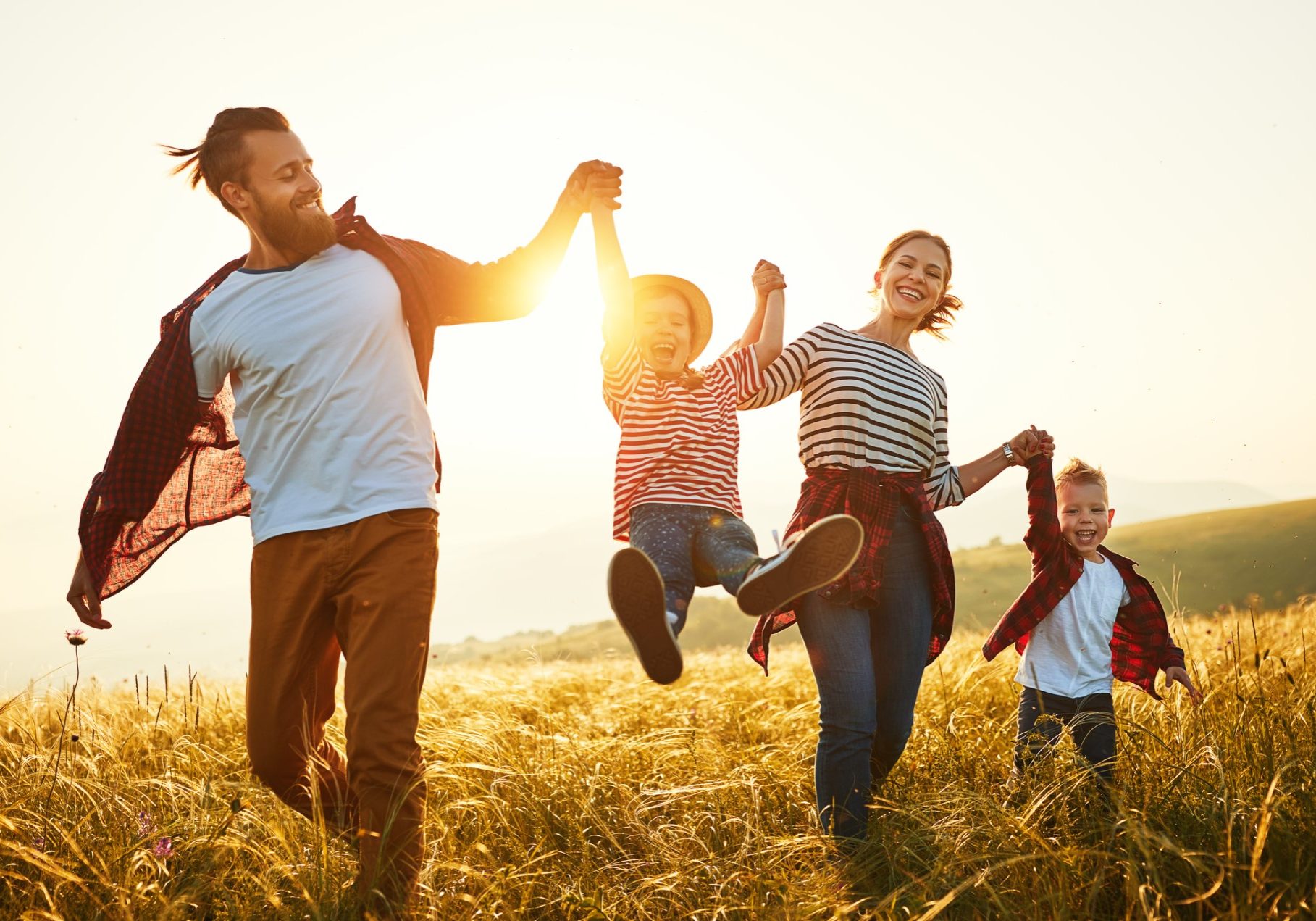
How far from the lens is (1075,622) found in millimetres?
4211

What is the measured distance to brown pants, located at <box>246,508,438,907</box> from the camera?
10.1ft

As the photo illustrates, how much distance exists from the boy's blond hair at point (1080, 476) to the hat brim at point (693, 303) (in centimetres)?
177

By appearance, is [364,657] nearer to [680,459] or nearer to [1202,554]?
[680,459]

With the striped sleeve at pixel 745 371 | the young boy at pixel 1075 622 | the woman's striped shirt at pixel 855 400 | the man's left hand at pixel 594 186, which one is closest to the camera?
the man's left hand at pixel 594 186

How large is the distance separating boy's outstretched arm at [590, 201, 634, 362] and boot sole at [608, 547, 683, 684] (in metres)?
0.82

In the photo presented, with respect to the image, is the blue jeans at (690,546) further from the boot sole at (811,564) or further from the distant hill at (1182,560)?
the distant hill at (1182,560)

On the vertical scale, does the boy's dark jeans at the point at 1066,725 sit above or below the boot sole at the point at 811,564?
below

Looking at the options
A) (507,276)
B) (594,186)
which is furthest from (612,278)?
(507,276)

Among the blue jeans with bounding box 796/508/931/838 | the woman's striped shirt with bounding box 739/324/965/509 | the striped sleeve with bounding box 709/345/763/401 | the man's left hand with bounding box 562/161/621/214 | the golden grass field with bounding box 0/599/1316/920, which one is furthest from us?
the woman's striped shirt with bounding box 739/324/965/509

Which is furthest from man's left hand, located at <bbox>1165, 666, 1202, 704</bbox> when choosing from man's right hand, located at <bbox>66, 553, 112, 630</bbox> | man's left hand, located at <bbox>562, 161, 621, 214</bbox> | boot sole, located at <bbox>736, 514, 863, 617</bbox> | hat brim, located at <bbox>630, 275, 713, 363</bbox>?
man's right hand, located at <bbox>66, 553, 112, 630</bbox>

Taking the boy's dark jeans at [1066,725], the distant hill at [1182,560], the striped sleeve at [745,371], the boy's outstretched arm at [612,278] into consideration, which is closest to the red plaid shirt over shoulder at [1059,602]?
the boy's dark jeans at [1066,725]

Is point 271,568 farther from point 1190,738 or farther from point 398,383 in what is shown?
point 1190,738

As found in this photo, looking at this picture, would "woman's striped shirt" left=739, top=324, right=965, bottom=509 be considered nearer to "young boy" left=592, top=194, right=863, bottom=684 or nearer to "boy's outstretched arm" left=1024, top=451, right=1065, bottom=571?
"young boy" left=592, top=194, right=863, bottom=684

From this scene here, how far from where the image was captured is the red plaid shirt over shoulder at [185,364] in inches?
140
